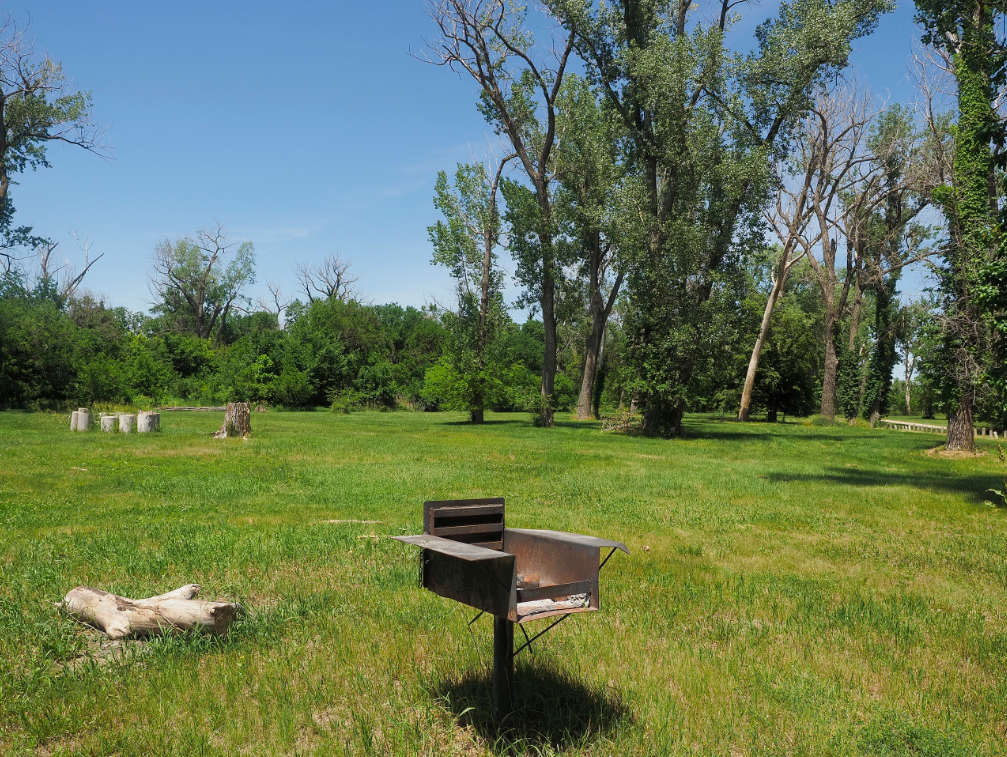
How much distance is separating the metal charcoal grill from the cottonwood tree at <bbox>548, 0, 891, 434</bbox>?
21824 mm

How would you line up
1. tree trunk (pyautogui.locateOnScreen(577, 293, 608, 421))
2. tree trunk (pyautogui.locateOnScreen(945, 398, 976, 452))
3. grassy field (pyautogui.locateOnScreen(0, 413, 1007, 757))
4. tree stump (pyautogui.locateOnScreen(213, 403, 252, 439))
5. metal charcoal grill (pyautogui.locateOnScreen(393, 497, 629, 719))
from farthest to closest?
tree trunk (pyautogui.locateOnScreen(577, 293, 608, 421))
tree stump (pyautogui.locateOnScreen(213, 403, 252, 439))
tree trunk (pyautogui.locateOnScreen(945, 398, 976, 452))
grassy field (pyautogui.locateOnScreen(0, 413, 1007, 757))
metal charcoal grill (pyautogui.locateOnScreen(393, 497, 629, 719))

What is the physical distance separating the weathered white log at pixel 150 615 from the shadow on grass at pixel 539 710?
1.86 meters

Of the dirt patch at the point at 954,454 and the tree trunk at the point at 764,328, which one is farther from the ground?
the tree trunk at the point at 764,328

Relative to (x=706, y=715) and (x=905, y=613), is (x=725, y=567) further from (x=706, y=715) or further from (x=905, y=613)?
(x=706, y=715)

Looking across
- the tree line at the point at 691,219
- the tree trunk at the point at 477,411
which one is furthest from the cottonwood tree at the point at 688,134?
the tree trunk at the point at 477,411

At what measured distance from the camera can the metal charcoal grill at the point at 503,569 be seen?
3.35m

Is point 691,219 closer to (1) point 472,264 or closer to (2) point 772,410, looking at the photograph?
(1) point 472,264

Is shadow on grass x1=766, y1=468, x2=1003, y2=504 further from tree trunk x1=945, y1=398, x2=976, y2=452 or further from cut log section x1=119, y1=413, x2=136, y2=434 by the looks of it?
cut log section x1=119, y1=413, x2=136, y2=434

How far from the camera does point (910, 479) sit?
647 inches

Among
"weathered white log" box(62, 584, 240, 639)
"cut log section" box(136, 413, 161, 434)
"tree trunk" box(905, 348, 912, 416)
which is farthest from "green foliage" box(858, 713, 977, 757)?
"tree trunk" box(905, 348, 912, 416)

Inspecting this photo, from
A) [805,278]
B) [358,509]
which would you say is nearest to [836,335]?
[805,278]

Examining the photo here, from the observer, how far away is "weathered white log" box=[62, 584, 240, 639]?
5223mm

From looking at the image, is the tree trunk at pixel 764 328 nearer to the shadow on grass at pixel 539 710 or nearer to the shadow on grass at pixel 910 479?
the shadow on grass at pixel 910 479

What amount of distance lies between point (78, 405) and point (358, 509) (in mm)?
27855
